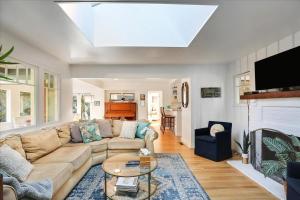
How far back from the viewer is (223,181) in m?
3.09

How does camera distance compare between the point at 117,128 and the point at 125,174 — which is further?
the point at 117,128

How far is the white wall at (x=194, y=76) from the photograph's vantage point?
5.18 m

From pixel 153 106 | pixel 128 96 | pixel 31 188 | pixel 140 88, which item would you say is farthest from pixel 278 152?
pixel 153 106

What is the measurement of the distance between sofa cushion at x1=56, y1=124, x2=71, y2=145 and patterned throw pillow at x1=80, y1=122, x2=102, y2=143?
0.89 feet

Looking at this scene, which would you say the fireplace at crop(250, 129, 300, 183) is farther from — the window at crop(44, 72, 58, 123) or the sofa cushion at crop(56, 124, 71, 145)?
the window at crop(44, 72, 58, 123)

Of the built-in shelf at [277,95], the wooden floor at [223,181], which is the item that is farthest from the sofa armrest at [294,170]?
the built-in shelf at [277,95]

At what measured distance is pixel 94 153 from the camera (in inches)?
150

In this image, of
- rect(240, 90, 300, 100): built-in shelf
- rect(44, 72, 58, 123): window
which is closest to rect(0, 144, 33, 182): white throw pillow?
rect(44, 72, 58, 123): window

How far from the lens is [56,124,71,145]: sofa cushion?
368 cm

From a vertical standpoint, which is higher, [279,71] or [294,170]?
[279,71]

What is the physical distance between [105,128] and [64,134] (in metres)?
0.91

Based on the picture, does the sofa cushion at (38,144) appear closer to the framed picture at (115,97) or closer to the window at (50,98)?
the window at (50,98)

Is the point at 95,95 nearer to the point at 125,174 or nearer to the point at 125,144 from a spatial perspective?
the point at 125,144

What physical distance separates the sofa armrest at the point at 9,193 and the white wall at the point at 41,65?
2087mm
